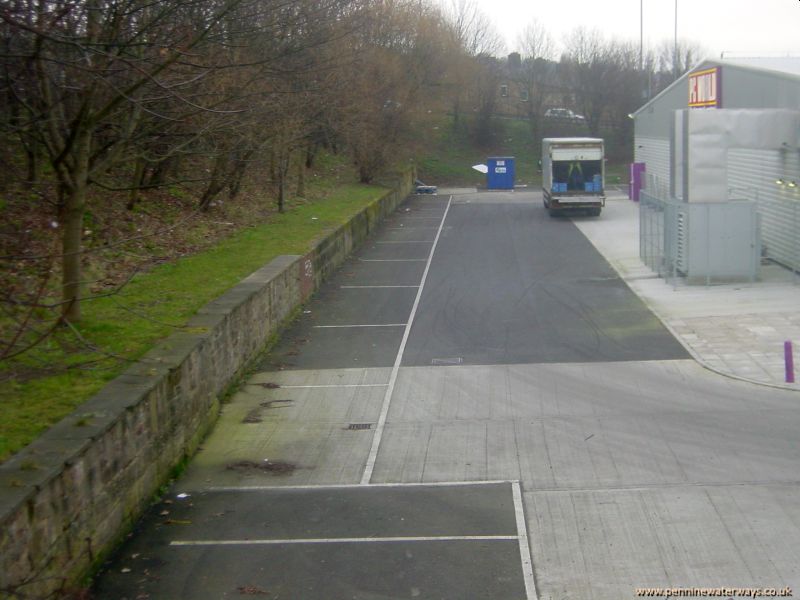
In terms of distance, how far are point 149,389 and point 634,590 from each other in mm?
5362

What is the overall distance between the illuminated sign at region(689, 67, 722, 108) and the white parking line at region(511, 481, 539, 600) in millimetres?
21747

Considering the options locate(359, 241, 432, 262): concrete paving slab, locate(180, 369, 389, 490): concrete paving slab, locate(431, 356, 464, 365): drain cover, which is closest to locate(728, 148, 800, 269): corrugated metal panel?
locate(359, 241, 432, 262): concrete paving slab

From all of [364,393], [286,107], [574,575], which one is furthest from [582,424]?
[286,107]

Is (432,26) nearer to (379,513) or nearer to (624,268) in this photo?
(624,268)

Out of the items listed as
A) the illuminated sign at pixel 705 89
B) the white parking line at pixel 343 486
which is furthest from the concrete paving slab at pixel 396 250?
the white parking line at pixel 343 486

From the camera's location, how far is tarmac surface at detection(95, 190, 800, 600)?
26.0ft

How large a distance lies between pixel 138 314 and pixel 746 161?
23251 mm

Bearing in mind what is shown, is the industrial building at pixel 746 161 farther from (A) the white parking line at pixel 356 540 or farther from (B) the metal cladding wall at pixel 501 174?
(B) the metal cladding wall at pixel 501 174

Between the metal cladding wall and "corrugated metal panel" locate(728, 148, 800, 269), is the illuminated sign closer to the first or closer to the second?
"corrugated metal panel" locate(728, 148, 800, 269)

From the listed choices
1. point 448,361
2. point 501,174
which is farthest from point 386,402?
point 501,174

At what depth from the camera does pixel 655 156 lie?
4403 cm

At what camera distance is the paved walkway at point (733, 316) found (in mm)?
14914

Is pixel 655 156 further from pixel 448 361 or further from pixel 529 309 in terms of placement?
pixel 448 361

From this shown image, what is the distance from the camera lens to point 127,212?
71.8 feet
